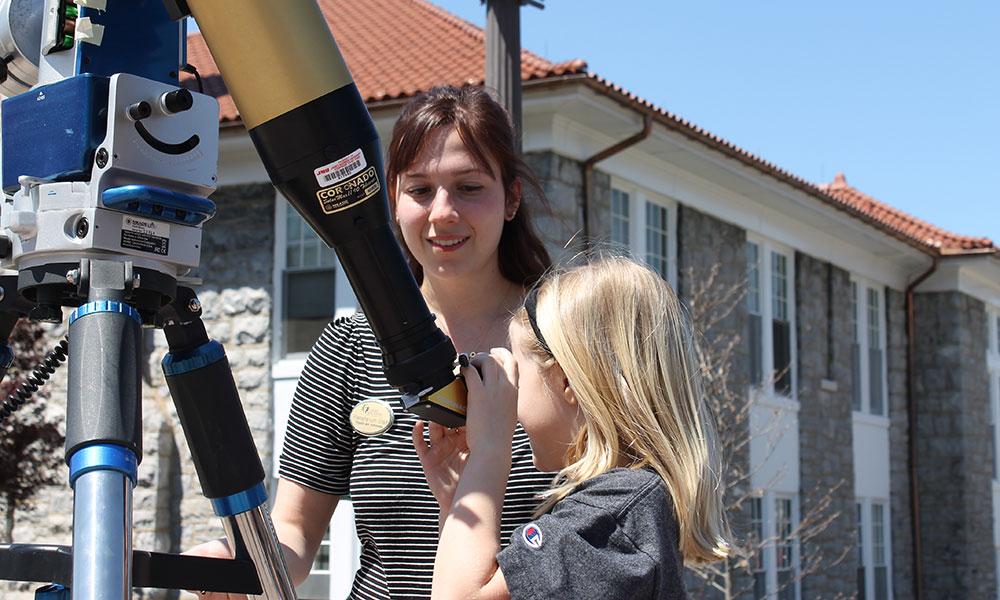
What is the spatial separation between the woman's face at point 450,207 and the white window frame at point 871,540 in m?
14.2

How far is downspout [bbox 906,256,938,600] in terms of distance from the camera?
55.0 ft

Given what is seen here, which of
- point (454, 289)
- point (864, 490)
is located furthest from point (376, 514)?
point (864, 490)

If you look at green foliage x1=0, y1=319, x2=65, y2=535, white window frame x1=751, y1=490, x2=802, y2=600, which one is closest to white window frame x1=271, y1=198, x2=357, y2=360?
green foliage x1=0, y1=319, x2=65, y2=535

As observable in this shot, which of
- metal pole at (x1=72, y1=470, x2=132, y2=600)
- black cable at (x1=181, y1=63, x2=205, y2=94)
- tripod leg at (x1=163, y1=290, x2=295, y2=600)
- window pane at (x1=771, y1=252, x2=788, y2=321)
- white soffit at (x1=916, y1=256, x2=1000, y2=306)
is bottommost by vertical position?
metal pole at (x1=72, y1=470, x2=132, y2=600)

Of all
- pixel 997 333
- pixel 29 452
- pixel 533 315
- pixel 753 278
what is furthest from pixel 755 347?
pixel 533 315

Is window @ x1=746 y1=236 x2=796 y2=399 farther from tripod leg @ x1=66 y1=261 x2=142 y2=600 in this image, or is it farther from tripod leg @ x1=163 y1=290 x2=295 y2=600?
tripod leg @ x1=66 y1=261 x2=142 y2=600

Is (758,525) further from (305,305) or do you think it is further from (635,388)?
(635,388)

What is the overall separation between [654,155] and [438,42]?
6.73 ft

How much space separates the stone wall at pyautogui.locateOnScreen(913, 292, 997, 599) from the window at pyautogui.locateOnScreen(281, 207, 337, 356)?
9736 millimetres

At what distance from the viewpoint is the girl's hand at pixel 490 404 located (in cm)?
173

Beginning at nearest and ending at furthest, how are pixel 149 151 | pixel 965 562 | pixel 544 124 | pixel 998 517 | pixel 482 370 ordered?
pixel 149 151 → pixel 482 370 → pixel 544 124 → pixel 965 562 → pixel 998 517

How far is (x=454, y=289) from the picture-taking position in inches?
94.3

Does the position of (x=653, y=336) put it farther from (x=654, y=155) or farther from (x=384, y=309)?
(x=654, y=155)

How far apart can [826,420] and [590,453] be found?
43.9ft
